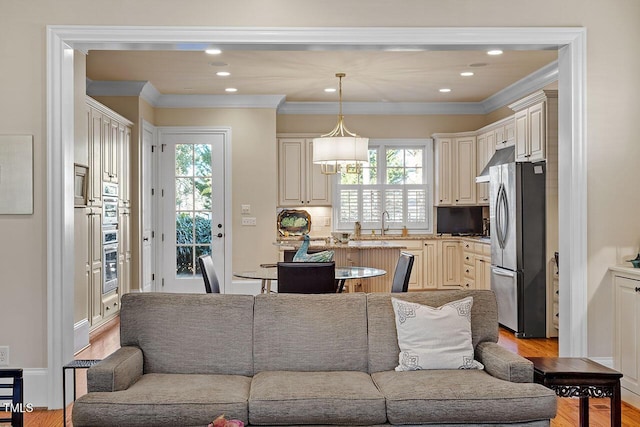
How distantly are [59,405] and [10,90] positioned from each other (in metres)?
1.96

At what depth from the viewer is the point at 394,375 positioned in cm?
314

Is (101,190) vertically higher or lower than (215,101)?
lower

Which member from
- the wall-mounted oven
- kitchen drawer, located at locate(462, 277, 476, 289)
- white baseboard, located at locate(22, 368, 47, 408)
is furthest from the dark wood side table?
kitchen drawer, located at locate(462, 277, 476, 289)

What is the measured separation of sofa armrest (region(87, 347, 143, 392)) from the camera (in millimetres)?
2885

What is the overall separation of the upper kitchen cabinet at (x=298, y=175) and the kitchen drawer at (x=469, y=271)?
2177 millimetres

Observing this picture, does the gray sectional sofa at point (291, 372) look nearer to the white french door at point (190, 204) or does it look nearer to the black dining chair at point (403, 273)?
the black dining chair at point (403, 273)

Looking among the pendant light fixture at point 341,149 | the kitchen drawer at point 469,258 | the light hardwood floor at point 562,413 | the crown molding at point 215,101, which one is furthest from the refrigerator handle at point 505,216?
the crown molding at point 215,101

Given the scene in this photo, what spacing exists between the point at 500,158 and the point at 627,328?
3913mm

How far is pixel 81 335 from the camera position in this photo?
561 centimetres

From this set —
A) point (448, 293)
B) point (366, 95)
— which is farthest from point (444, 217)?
point (448, 293)

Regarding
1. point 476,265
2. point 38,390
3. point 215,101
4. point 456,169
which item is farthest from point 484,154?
point 38,390

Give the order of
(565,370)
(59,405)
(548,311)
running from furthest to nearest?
1. (548,311)
2. (59,405)
3. (565,370)

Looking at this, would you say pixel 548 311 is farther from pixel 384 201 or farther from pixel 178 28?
pixel 178 28

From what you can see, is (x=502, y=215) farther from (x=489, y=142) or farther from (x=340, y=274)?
(x=340, y=274)
